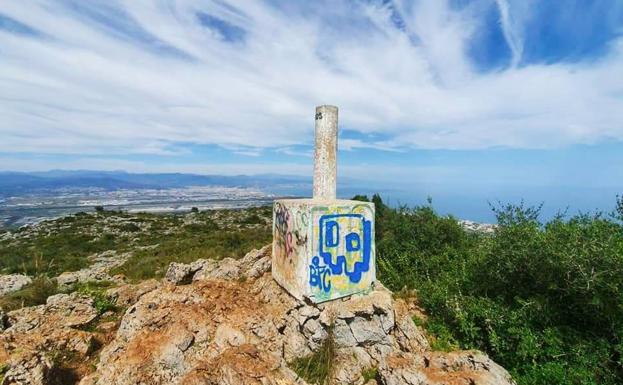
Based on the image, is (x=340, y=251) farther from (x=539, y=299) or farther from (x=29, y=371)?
(x=29, y=371)

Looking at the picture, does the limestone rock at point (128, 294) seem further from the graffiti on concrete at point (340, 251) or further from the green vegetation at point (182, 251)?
the graffiti on concrete at point (340, 251)

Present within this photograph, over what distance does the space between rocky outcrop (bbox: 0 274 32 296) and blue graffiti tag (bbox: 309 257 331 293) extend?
15.0m

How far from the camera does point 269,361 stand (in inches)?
274

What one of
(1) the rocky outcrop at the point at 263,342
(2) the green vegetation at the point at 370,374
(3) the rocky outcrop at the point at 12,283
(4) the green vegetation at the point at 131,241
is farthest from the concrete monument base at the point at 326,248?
(3) the rocky outcrop at the point at 12,283

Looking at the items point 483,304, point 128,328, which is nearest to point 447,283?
point 483,304

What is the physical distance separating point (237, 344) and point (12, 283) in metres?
15.6

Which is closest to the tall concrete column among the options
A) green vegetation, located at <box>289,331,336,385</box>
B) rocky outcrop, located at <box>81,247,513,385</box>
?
rocky outcrop, located at <box>81,247,513,385</box>

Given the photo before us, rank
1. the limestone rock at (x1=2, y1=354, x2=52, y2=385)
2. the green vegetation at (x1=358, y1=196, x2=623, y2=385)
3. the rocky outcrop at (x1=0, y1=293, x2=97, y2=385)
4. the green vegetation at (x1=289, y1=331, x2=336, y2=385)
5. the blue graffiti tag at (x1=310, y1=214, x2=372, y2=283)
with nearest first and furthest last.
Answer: the limestone rock at (x1=2, y1=354, x2=52, y2=385) < the rocky outcrop at (x1=0, y1=293, x2=97, y2=385) < the green vegetation at (x1=358, y1=196, x2=623, y2=385) < the green vegetation at (x1=289, y1=331, x2=336, y2=385) < the blue graffiti tag at (x1=310, y1=214, x2=372, y2=283)

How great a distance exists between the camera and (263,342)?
25.1 ft

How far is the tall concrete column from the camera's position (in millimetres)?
9594

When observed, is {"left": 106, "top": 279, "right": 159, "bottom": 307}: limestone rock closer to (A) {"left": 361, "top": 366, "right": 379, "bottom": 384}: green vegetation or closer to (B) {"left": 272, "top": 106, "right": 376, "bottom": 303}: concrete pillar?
(B) {"left": 272, "top": 106, "right": 376, "bottom": 303}: concrete pillar

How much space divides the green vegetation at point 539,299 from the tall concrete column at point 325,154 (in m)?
4.14

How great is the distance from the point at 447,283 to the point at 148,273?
15.0 m

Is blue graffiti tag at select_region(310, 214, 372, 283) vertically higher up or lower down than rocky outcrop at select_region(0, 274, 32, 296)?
higher up
